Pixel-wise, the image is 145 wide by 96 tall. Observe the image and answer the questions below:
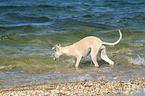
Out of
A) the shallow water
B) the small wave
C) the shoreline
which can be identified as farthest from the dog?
the shoreline

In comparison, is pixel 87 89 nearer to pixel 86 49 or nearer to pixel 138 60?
pixel 86 49

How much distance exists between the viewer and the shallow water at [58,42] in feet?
25.4

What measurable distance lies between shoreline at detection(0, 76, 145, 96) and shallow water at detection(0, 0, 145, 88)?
54 cm

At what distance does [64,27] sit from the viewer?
1659 cm

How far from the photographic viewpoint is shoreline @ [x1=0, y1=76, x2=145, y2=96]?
593 cm

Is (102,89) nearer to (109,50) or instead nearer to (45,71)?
(45,71)

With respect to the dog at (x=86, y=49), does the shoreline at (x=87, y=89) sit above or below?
below

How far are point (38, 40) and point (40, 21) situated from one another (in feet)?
20.0

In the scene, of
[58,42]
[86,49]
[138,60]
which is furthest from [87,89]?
[58,42]

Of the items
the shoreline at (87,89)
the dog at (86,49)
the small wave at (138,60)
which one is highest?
the dog at (86,49)

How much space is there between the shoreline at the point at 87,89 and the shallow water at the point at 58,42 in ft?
1.77

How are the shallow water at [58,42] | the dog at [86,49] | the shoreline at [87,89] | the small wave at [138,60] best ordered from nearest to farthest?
the shoreline at [87,89]
the shallow water at [58,42]
the dog at [86,49]
the small wave at [138,60]

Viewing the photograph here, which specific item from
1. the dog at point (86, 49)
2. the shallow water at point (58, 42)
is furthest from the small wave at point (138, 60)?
the dog at point (86, 49)

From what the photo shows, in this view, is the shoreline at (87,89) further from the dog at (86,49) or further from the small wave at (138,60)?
the small wave at (138,60)
